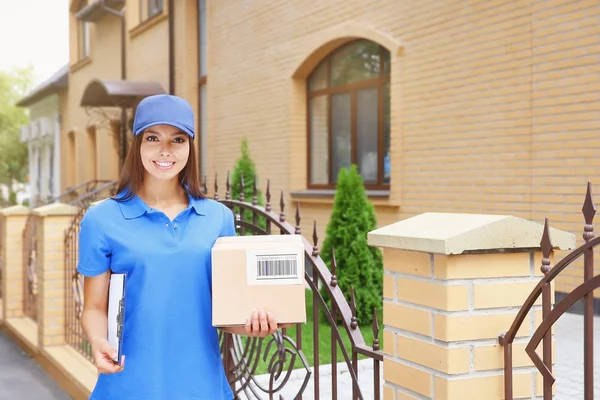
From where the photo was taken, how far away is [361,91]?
10.5 metres

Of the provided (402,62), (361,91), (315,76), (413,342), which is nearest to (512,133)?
(402,62)

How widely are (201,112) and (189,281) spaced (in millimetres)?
13020

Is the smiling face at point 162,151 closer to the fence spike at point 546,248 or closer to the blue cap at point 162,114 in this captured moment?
the blue cap at point 162,114

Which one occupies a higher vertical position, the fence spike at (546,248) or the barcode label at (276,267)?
the fence spike at (546,248)

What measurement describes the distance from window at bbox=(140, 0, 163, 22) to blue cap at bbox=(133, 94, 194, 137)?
14559mm

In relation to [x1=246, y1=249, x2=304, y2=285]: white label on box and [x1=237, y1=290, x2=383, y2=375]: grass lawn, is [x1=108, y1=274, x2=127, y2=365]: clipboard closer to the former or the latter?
[x1=246, y1=249, x2=304, y2=285]: white label on box

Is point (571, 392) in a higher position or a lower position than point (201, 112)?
lower

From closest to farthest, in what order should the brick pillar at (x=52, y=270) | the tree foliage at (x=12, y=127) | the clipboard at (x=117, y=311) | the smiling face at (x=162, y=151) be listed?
the clipboard at (x=117, y=311) → the smiling face at (x=162, y=151) → the brick pillar at (x=52, y=270) → the tree foliage at (x=12, y=127)

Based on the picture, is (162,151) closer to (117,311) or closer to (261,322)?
(117,311)

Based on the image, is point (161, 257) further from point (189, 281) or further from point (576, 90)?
point (576, 90)

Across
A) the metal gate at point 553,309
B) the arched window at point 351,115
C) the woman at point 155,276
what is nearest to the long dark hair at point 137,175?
the woman at point 155,276

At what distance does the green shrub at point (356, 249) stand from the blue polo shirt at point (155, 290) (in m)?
4.60

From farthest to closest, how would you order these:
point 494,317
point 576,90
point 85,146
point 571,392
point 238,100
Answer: point 85,146, point 238,100, point 576,90, point 571,392, point 494,317

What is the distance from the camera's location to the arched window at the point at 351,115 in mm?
10031
